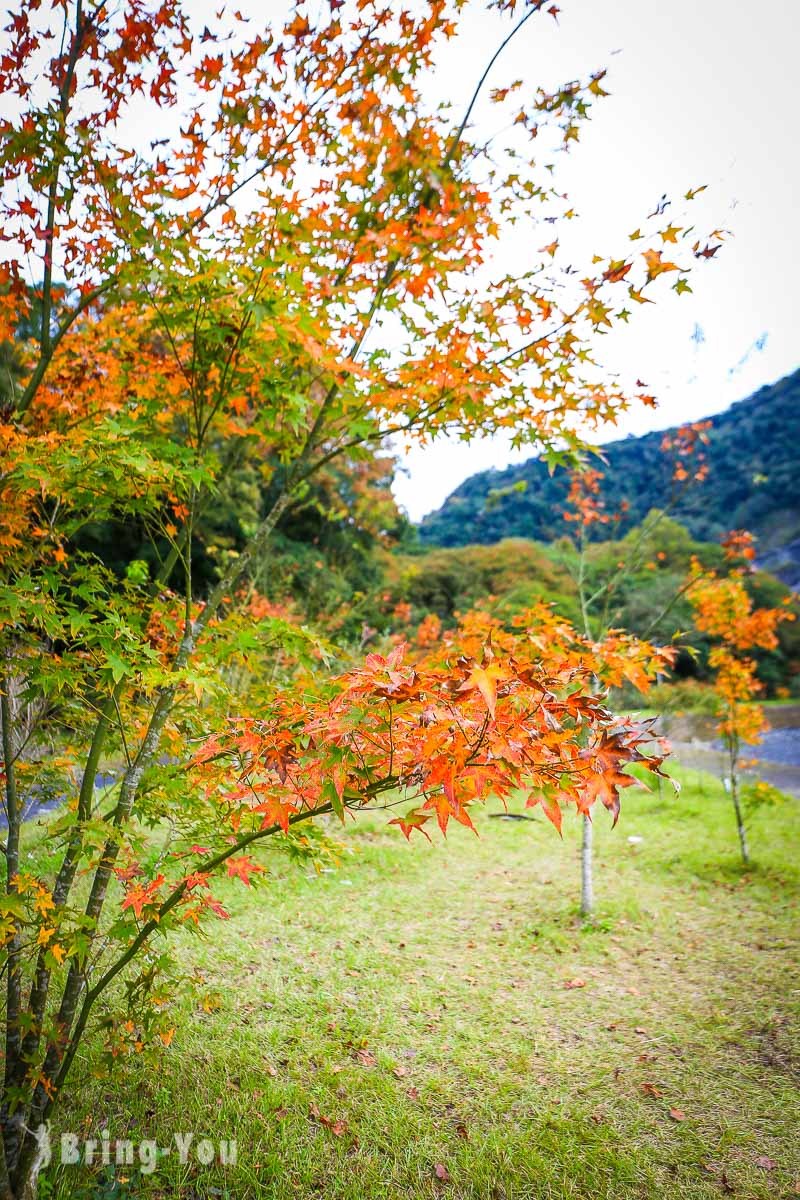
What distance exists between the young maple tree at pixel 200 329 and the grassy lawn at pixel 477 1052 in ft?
1.81

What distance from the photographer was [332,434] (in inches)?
98.8

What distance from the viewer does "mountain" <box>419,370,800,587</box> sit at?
4066 cm

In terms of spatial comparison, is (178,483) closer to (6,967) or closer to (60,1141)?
(6,967)

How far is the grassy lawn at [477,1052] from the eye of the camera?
2092 millimetres

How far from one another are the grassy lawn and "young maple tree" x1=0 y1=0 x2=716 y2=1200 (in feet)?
1.81

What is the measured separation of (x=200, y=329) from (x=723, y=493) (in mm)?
52640

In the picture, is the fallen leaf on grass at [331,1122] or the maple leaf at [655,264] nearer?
the maple leaf at [655,264]

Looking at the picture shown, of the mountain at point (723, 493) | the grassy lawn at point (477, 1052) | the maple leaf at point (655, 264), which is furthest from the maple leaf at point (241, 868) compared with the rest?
the mountain at point (723, 493)

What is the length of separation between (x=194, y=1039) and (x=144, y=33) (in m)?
4.37

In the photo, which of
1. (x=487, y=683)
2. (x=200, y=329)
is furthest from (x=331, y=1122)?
(x=200, y=329)

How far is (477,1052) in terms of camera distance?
2758 mm

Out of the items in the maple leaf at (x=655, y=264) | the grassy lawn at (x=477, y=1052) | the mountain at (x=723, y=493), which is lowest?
the grassy lawn at (x=477, y=1052)

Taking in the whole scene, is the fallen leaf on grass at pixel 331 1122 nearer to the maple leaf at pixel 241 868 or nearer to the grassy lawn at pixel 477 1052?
the grassy lawn at pixel 477 1052

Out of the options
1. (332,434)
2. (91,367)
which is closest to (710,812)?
(332,434)
